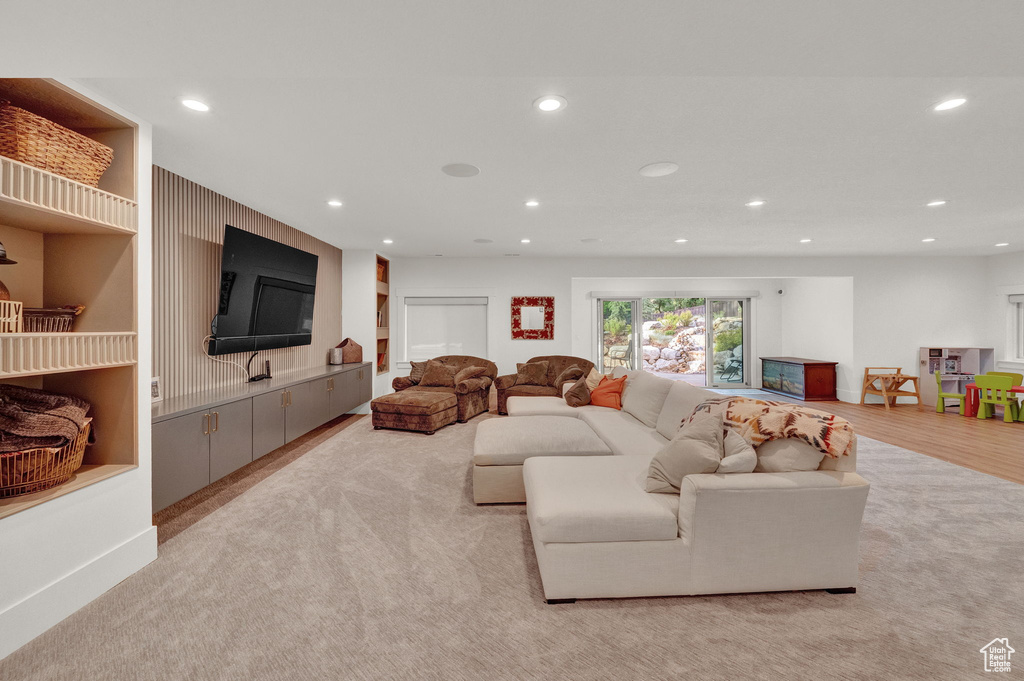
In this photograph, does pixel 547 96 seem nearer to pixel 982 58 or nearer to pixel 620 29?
pixel 620 29

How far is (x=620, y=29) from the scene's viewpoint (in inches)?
52.5

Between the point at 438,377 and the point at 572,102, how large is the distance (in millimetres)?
4352

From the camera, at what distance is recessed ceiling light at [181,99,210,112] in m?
2.06

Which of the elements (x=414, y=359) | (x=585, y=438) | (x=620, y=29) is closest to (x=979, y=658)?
(x=585, y=438)

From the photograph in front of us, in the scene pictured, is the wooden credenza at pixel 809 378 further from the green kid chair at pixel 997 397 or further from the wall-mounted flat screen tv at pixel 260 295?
the wall-mounted flat screen tv at pixel 260 295

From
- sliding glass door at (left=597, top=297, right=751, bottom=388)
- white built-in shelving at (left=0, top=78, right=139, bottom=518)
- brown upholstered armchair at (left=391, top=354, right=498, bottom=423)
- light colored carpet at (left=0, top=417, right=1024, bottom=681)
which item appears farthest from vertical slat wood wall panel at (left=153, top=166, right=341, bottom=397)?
sliding glass door at (left=597, top=297, right=751, bottom=388)

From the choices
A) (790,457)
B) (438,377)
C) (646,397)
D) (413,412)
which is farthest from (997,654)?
(438,377)

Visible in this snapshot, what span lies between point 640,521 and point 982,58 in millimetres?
2044

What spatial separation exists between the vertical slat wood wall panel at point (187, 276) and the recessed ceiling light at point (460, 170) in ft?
6.69

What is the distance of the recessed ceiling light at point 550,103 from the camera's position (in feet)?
6.67

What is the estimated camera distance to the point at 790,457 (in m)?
1.95

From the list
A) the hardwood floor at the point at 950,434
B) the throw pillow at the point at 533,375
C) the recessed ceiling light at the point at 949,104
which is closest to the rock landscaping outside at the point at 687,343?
the hardwood floor at the point at 950,434

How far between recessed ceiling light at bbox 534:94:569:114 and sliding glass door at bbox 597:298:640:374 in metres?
6.51

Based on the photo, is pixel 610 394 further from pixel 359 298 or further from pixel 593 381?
pixel 359 298
